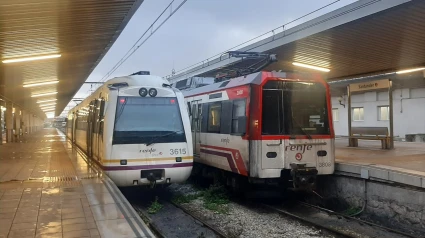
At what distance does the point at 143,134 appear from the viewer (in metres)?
9.03

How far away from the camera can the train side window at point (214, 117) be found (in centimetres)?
1043

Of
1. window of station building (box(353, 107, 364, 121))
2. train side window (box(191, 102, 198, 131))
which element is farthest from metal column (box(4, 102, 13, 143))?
window of station building (box(353, 107, 364, 121))

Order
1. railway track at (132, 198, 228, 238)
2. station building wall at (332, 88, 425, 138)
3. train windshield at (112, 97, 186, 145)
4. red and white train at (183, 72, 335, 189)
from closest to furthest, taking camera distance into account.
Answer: railway track at (132, 198, 228, 238), red and white train at (183, 72, 335, 189), train windshield at (112, 97, 186, 145), station building wall at (332, 88, 425, 138)

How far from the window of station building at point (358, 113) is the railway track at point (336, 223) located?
1905 cm

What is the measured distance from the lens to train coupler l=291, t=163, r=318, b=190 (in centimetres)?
870

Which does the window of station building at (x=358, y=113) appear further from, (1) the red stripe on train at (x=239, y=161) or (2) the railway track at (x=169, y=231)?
(2) the railway track at (x=169, y=231)

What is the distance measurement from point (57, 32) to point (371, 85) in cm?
1053

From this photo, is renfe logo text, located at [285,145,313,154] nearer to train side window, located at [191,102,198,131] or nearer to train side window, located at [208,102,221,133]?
train side window, located at [208,102,221,133]

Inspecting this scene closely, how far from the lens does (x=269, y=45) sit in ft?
45.7

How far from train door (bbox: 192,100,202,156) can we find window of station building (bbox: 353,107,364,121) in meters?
17.8

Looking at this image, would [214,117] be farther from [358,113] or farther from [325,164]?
[358,113]

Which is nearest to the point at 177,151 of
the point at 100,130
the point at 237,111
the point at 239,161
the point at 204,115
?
the point at 239,161

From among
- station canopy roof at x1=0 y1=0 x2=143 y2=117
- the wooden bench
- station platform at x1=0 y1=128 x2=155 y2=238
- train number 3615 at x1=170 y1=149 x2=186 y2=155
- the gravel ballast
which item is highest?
station canopy roof at x1=0 y1=0 x2=143 y2=117

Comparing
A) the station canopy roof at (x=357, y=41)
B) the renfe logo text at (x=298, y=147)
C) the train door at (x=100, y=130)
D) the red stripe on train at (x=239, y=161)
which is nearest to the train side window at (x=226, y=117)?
the red stripe on train at (x=239, y=161)
